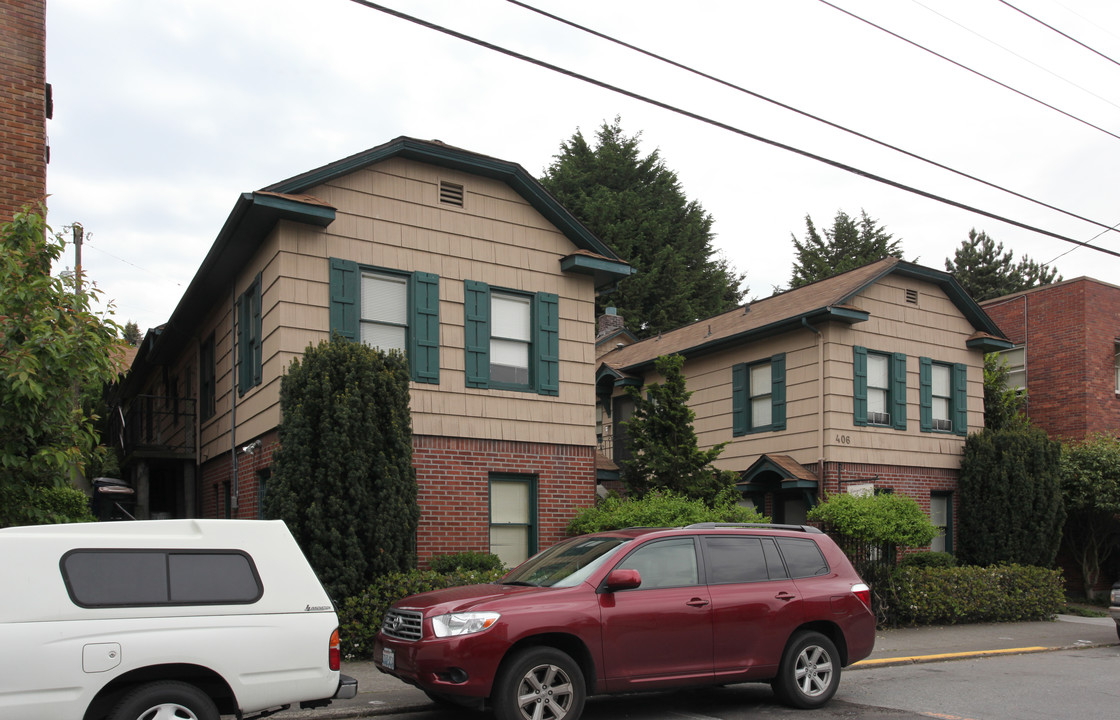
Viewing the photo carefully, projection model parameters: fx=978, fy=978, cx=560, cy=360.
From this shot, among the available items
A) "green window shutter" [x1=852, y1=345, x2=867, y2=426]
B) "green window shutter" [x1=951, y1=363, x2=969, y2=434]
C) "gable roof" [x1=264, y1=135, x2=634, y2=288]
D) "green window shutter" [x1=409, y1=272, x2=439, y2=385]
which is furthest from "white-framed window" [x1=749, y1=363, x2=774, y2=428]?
"green window shutter" [x1=409, y1=272, x2=439, y2=385]

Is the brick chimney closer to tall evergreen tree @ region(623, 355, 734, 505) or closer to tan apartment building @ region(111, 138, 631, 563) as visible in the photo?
tan apartment building @ region(111, 138, 631, 563)

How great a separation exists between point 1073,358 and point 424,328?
1688 centimetres

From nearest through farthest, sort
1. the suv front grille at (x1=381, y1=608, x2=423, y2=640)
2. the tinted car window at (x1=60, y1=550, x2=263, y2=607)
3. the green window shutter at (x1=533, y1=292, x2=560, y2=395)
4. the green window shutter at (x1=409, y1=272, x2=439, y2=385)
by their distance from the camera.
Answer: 1. the tinted car window at (x1=60, y1=550, x2=263, y2=607)
2. the suv front grille at (x1=381, y1=608, x2=423, y2=640)
3. the green window shutter at (x1=409, y1=272, x2=439, y2=385)
4. the green window shutter at (x1=533, y1=292, x2=560, y2=395)

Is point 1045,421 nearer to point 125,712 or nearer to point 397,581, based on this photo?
point 397,581

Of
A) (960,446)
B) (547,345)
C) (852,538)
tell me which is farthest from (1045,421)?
(547,345)

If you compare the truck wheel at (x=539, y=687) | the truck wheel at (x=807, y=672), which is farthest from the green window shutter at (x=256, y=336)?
the truck wheel at (x=807, y=672)

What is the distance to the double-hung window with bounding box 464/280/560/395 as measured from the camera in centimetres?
1506

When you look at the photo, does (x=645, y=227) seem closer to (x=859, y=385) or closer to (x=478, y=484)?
(x=859, y=385)

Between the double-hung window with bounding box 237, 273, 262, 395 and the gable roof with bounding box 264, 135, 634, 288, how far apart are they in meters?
1.94

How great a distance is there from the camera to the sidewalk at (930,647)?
917 cm

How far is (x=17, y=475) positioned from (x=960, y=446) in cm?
1886

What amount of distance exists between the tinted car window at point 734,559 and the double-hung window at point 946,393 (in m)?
13.1

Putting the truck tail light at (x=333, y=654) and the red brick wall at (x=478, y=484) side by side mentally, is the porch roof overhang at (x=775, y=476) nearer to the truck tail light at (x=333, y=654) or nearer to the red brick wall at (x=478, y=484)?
the red brick wall at (x=478, y=484)

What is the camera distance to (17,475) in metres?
8.88
